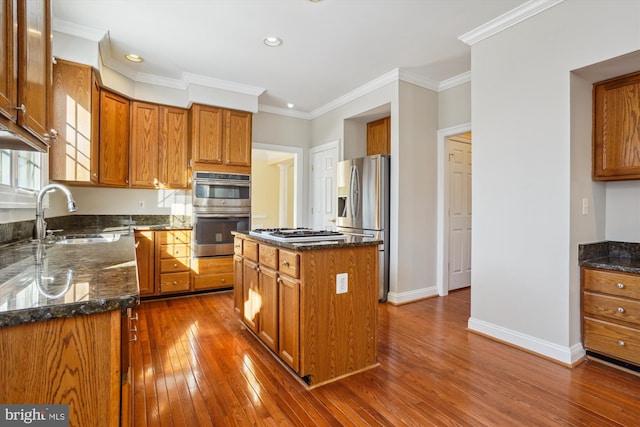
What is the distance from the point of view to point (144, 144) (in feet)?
13.4

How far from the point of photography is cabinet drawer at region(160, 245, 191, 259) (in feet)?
13.2

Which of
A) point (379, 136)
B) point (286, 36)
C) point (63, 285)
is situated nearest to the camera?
point (63, 285)

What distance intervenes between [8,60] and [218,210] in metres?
3.19

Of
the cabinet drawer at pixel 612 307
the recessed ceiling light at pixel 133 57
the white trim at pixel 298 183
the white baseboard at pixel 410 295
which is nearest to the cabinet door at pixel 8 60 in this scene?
the recessed ceiling light at pixel 133 57

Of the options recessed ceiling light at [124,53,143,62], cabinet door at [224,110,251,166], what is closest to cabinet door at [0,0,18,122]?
recessed ceiling light at [124,53,143,62]

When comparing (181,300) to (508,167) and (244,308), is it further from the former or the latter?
(508,167)

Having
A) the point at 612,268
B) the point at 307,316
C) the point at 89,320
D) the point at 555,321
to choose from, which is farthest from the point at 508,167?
the point at 89,320

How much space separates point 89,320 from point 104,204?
12.8 feet

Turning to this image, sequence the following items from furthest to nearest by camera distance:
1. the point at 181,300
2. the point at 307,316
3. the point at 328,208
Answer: the point at 328,208 → the point at 181,300 → the point at 307,316

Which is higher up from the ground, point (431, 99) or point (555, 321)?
point (431, 99)

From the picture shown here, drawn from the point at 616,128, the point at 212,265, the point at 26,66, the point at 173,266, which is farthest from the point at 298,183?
the point at 26,66

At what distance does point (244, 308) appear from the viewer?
3047 millimetres

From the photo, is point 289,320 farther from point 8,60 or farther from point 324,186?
point 324,186

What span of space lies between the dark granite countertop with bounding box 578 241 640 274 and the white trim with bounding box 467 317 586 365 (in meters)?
0.64
